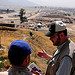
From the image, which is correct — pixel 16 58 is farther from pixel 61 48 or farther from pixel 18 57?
pixel 61 48

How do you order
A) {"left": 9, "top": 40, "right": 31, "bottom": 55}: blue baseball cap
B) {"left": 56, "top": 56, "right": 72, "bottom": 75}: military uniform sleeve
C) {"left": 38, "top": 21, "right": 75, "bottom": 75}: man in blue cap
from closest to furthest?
1. {"left": 9, "top": 40, "right": 31, "bottom": 55}: blue baseball cap
2. {"left": 56, "top": 56, "right": 72, "bottom": 75}: military uniform sleeve
3. {"left": 38, "top": 21, "right": 75, "bottom": 75}: man in blue cap

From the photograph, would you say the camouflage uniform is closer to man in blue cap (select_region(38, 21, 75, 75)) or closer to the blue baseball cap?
the blue baseball cap

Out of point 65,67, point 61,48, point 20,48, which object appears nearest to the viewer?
point 20,48

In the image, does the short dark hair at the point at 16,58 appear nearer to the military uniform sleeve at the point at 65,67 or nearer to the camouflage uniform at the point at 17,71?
the camouflage uniform at the point at 17,71

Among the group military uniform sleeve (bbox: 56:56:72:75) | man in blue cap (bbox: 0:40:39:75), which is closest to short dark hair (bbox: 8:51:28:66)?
man in blue cap (bbox: 0:40:39:75)

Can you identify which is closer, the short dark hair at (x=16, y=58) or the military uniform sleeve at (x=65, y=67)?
the short dark hair at (x=16, y=58)

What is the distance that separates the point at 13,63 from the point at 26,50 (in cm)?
32

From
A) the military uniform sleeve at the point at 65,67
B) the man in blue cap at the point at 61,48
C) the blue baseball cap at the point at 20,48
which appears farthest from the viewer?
the man in blue cap at the point at 61,48

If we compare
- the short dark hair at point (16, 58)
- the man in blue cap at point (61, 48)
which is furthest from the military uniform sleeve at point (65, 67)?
the short dark hair at point (16, 58)

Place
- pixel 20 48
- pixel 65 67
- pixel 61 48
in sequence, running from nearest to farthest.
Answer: pixel 20 48 → pixel 65 67 → pixel 61 48

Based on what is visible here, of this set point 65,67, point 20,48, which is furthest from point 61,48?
point 20,48

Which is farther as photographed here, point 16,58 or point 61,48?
→ point 61,48

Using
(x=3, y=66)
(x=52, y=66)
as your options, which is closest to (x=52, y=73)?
(x=52, y=66)

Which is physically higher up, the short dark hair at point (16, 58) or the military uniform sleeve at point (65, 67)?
the short dark hair at point (16, 58)
